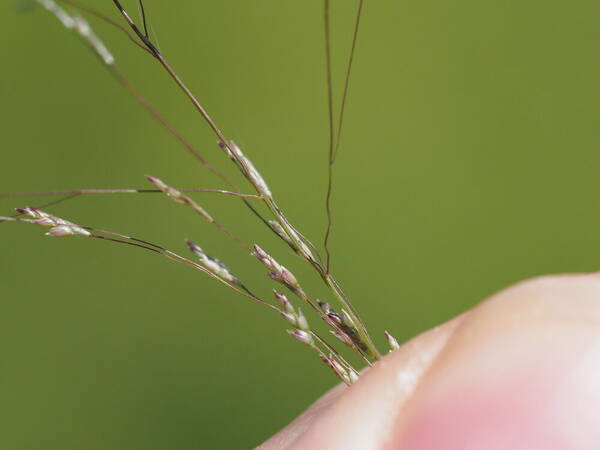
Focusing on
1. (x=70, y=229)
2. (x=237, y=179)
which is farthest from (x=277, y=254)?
(x=70, y=229)

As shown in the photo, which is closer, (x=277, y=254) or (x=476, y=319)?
(x=476, y=319)

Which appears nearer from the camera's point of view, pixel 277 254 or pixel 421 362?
pixel 421 362

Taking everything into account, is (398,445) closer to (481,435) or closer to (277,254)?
(481,435)

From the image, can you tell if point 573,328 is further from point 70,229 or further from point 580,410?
point 70,229

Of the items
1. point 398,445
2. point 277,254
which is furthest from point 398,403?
point 277,254

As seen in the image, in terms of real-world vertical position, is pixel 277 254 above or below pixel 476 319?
below
